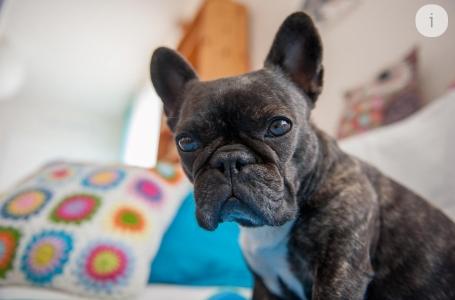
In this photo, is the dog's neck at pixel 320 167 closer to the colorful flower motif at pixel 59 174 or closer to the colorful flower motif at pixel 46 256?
the colorful flower motif at pixel 46 256

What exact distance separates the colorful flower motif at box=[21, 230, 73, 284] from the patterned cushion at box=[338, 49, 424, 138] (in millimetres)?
1382

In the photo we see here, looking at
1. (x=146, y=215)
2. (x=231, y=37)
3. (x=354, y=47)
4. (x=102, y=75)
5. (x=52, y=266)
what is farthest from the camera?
(x=102, y=75)

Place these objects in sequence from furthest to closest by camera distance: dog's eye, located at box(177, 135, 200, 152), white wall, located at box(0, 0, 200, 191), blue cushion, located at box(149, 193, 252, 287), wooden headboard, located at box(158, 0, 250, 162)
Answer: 1. white wall, located at box(0, 0, 200, 191)
2. wooden headboard, located at box(158, 0, 250, 162)
3. blue cushion, located at box(149, 193, 252, 287)
4. dog's eye, located at box(177, 135, 200, 152)

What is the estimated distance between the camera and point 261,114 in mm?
743

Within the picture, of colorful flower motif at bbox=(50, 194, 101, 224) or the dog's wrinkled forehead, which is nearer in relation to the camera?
the dog's wrinkled forehead

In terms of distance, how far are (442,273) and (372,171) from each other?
298mm

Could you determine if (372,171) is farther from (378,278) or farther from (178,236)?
(178,236)

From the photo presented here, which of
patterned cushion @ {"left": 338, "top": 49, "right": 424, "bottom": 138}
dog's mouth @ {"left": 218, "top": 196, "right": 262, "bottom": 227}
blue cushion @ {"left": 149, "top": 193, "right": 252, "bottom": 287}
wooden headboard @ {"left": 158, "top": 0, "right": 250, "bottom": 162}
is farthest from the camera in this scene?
wooden headboard @ {"left": 158, "top": 0, "right": 250, "bottom": 162}

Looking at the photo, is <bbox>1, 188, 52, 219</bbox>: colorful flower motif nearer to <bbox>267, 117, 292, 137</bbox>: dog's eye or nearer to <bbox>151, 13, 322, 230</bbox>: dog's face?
<bbox>151, 13, 322, 230</bbox>: dog's face

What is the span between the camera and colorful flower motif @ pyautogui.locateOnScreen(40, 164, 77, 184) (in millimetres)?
1389

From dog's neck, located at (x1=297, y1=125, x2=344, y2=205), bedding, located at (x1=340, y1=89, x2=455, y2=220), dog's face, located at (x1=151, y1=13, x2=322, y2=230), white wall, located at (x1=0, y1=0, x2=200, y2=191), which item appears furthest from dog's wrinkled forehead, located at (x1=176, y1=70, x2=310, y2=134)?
white wall, located at (x1=0, y1=0, x2=200, y2=191)

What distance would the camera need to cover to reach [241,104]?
75 cm

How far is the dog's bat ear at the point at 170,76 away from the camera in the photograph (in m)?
1.00

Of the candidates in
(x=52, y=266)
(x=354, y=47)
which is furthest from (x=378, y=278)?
(x=354, y=47)
